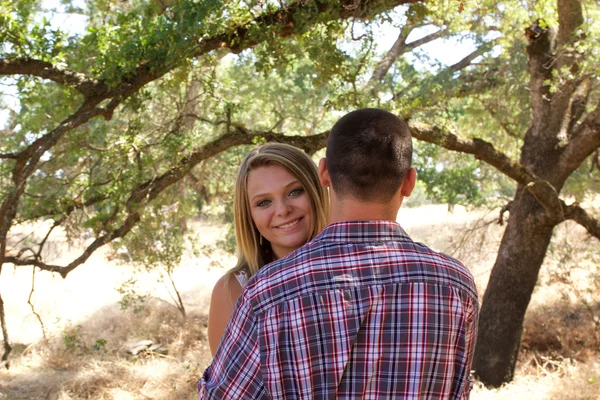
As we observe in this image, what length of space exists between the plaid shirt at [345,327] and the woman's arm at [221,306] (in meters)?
0.75

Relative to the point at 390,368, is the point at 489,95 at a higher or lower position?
higher

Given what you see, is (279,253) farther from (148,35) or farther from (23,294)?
(23,294)

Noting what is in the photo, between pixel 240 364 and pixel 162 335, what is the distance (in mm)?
10052

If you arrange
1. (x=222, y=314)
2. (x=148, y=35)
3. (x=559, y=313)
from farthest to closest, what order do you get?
1. (x=559, y=313)
2. (x=148, y=35)
3. (x=222, y=314)

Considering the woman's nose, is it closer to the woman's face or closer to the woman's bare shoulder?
the woman's face

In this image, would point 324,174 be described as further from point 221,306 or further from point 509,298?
point 509,298

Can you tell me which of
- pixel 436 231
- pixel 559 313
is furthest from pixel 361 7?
pixel 436 231

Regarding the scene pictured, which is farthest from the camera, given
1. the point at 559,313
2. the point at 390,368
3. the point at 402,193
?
the point at 559,313

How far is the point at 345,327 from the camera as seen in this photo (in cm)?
143

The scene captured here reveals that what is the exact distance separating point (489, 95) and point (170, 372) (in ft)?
20.7

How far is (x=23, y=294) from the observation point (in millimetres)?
13438

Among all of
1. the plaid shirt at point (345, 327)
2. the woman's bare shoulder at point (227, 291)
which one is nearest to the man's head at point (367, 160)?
the plaid shirt at point (345, 327)

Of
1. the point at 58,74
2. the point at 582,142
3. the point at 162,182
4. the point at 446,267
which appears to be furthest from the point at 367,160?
the point at 582,142

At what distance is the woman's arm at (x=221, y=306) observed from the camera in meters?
2.27
